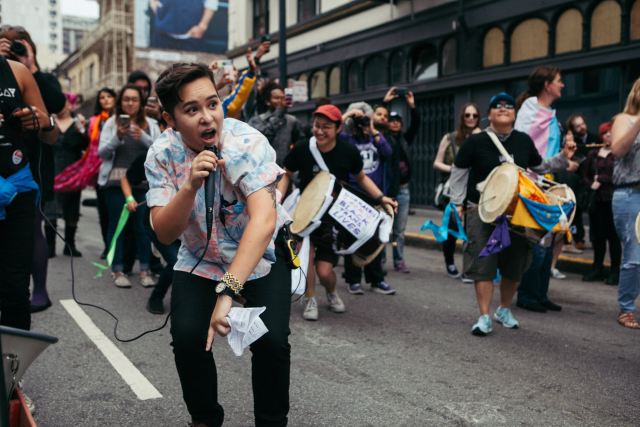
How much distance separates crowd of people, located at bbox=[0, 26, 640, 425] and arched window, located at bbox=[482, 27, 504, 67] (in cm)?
484

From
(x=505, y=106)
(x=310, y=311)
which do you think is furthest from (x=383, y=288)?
(x=505, y=106)

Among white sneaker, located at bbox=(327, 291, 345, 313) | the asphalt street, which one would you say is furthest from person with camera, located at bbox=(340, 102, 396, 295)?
white sneaker, located at bbox=(327, 291, 345, 313)

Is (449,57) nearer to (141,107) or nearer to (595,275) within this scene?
(595,275)

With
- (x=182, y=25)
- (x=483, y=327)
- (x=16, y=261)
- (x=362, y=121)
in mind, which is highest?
(x=182, y=25)

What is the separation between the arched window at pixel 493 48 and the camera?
1347cm

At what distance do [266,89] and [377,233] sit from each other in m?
2.75

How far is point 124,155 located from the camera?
699 cm

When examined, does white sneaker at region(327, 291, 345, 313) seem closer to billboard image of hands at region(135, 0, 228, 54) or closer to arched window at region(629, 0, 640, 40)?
arched window at region(629, 0, 640, 40)

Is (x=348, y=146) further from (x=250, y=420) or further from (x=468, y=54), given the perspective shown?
(x=468, y=54)

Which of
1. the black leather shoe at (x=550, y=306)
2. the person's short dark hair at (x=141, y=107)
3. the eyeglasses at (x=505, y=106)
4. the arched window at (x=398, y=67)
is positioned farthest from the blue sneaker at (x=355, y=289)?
the arched window at (x=398, y=67)

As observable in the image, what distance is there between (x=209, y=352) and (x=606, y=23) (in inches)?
431

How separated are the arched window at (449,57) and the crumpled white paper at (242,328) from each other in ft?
42.8

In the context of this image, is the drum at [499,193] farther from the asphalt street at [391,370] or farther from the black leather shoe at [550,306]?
the black leather shoe at [550,306]

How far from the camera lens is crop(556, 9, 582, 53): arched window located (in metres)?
11.9
